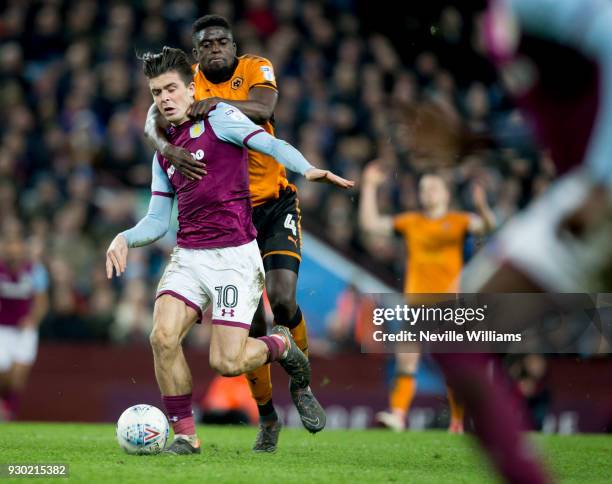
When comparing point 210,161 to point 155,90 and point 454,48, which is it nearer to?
point 155,90

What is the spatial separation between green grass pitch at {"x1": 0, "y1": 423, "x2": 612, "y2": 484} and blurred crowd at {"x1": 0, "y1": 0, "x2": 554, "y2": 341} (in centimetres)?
314

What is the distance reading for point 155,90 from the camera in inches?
253

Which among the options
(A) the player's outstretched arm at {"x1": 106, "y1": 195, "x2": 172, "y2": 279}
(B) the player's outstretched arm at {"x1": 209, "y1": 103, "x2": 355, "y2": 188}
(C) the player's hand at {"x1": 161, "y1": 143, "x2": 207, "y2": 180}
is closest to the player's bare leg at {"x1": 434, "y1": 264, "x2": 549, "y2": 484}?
(B) the player's outstretched arm at {"x1": 209, "y1": 103, "x2": 355, "y2": 188}

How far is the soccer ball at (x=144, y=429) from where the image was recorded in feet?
20.4

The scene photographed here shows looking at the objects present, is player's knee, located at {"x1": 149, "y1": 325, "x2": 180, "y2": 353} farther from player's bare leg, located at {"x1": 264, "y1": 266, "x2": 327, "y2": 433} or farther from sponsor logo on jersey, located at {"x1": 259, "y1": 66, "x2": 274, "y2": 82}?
sponsor logo on jersey, located at {"x1": 259, "y1": 66, "x2": 274, "y2": 82}

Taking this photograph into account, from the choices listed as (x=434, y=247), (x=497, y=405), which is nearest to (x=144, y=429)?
(x=497, y=405)

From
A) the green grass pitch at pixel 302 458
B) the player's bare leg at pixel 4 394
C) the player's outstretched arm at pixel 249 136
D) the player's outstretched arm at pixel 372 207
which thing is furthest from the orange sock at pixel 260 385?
the player's bare leg at pixel 4 394

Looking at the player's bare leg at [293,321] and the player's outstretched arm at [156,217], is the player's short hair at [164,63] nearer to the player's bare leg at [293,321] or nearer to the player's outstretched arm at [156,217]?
the player's outstretched arm at [156,217]

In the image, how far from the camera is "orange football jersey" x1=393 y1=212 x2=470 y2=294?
9.98m

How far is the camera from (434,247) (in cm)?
1005

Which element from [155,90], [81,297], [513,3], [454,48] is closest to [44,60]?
[81,297]

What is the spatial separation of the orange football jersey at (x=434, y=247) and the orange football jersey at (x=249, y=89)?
3.10 meters

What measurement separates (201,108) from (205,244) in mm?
772

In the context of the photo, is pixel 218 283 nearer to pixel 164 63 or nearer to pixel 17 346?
pixel 164 63
